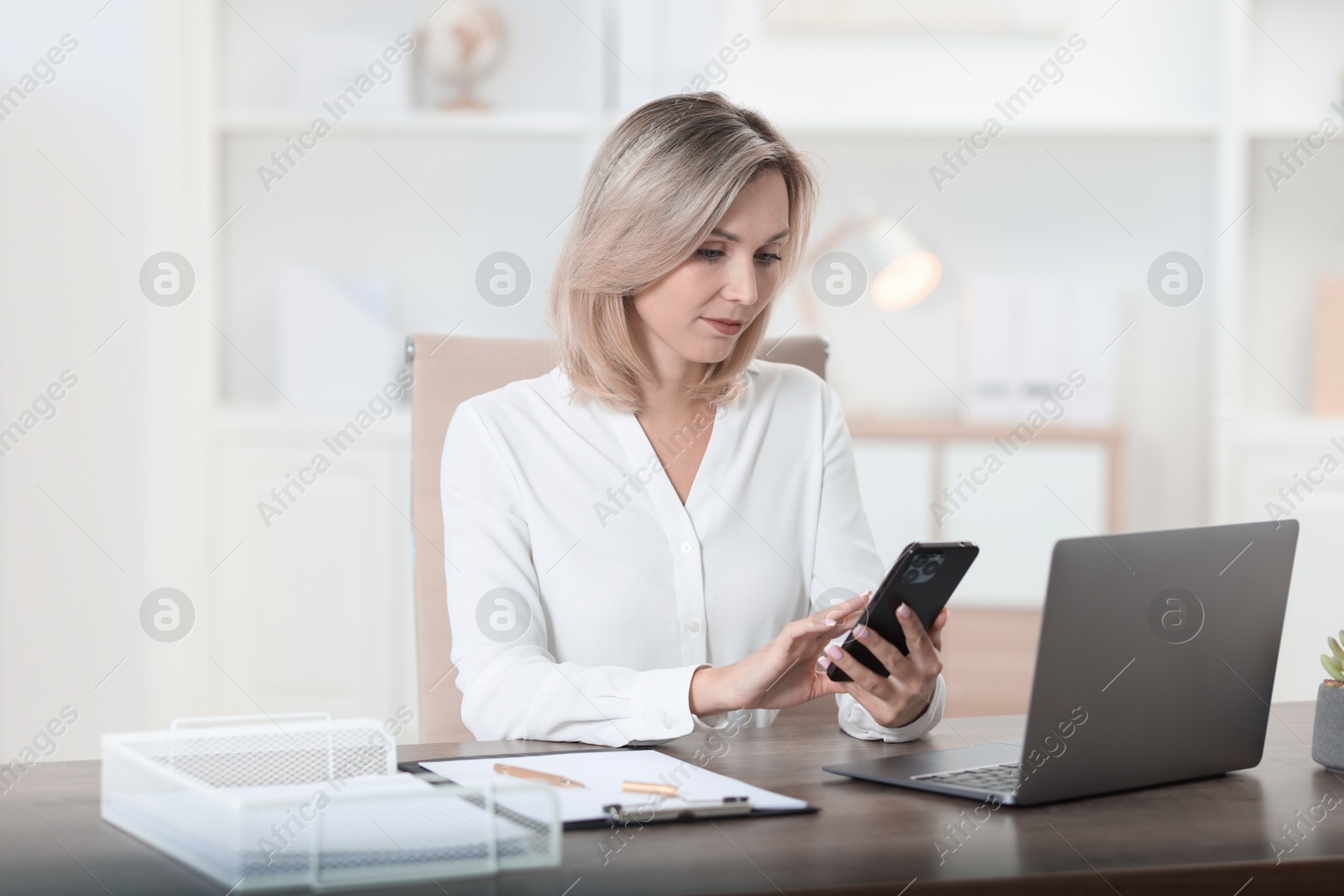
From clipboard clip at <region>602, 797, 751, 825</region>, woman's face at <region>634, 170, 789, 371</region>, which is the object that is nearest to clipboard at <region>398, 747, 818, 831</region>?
clipboard clip at <region>602, 797, 751, 825</region>

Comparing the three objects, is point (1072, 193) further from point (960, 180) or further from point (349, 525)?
point (349, 525)

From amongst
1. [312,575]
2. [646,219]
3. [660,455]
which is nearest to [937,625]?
[660,455]

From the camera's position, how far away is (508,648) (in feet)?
4.59

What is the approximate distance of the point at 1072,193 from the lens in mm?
3486

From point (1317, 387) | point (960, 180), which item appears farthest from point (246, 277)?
point (1317, 387)

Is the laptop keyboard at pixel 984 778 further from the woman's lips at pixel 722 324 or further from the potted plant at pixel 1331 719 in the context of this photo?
the woman's lips at pixel 722 324

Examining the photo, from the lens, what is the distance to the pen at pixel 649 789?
93 cm

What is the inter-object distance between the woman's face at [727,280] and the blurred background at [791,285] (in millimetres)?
1730

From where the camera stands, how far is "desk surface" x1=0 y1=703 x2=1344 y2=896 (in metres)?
0.76

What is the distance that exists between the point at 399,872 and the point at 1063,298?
2909mm

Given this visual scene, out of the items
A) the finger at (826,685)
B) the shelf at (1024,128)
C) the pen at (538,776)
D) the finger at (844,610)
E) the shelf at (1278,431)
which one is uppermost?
the shelf at (1024,128)

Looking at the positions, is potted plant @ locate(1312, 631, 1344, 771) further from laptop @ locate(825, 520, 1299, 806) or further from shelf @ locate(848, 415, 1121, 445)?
shelf @ locate(848, 415, 1121, 445)

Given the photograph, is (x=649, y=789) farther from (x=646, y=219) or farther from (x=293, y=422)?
(x=293, y=422)

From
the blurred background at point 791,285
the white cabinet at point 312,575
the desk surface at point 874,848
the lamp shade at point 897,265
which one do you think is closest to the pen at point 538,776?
the desk surface at point 874,848
